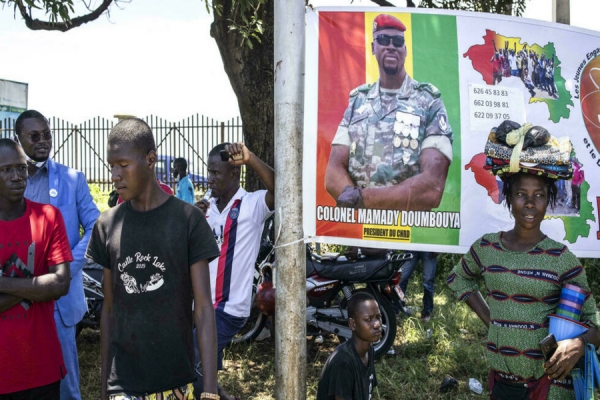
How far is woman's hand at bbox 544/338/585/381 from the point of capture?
271 cm

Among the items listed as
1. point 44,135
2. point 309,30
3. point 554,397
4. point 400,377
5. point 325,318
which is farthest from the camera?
point 325,318

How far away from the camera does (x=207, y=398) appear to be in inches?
95.8

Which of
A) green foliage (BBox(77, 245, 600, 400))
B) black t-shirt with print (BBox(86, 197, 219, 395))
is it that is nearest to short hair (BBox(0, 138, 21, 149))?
black t-shirt with print (BBox(86, 197, 219, 395))

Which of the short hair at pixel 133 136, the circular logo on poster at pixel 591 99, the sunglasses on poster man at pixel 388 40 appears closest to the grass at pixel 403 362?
the circular logo on poster at pixel 591 99

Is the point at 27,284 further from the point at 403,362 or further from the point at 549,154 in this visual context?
the point at 403,362

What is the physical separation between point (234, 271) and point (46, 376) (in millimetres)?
1294

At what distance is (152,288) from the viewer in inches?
101

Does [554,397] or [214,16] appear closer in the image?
[554,397]

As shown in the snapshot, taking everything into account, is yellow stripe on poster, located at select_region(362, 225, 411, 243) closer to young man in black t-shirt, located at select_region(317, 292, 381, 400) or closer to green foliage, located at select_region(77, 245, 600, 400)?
young man in black t-shirt, located at select_region(317, 292, 381, 400)

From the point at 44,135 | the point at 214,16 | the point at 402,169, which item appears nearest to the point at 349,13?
the point at 402,169

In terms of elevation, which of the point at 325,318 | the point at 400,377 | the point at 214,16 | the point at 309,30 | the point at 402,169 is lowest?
the point at 400,377

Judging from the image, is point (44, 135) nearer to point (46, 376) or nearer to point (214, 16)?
point (46, 376)

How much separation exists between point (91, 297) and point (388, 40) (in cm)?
408

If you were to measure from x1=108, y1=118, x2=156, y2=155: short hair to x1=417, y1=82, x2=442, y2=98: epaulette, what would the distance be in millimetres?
1722
